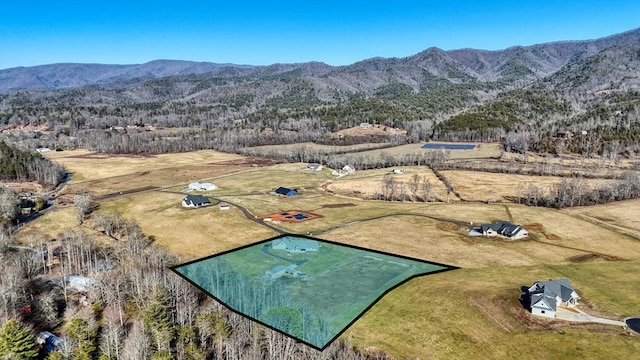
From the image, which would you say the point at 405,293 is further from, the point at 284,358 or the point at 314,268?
the point at 284,358

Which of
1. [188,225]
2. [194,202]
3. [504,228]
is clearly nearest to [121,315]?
[188,225]

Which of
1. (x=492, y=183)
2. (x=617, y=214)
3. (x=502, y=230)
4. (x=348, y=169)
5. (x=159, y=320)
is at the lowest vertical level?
(x=159, y=320)

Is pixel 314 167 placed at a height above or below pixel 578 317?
above

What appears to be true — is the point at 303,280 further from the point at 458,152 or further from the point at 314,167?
the point at 458,152

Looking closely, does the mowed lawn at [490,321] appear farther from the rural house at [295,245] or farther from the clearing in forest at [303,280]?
the rural house at [295,245]

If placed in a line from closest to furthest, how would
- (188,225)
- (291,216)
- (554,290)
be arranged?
(554,290), (188,225), (291,216)

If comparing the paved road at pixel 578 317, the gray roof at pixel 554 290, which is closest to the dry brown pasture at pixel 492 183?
the gray roof at pixel 554 290
